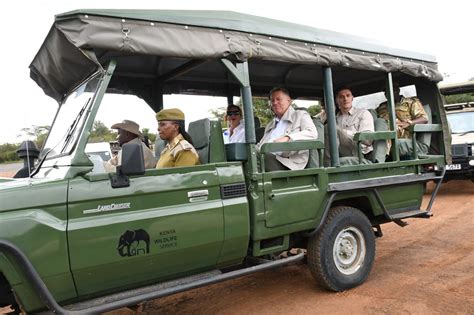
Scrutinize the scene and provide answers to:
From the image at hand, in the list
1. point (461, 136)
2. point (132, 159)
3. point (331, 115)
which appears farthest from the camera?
point (461, 136)

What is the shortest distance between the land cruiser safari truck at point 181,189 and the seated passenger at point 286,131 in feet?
0.50

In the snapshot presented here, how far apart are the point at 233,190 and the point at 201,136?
25.6 inches

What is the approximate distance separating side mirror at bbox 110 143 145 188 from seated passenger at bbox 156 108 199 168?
2.32 feet

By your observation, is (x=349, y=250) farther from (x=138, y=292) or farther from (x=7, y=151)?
(x=7, y=151)

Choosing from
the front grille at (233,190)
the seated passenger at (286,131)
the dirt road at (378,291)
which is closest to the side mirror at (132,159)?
the front grille at (233,190)

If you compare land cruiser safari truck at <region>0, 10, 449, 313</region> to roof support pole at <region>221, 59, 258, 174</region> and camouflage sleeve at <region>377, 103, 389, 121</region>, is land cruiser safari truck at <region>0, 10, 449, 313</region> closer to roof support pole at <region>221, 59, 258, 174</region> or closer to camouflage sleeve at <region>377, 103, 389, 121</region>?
roof support pole at <region>221, 59, 258, 174</region>

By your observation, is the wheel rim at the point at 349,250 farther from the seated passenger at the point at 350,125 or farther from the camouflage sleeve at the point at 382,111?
the camouflage sleeve at the point at 382,111

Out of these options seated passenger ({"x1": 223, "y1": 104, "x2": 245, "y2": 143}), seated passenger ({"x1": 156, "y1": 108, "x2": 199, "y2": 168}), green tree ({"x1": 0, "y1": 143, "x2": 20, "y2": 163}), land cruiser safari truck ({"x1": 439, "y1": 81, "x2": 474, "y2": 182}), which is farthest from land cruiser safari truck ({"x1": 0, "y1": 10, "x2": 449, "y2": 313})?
green tree ({"x1": 0, "y1": 143, "x2": 20, "y2": 163})

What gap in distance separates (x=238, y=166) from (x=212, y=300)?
159 centimetres

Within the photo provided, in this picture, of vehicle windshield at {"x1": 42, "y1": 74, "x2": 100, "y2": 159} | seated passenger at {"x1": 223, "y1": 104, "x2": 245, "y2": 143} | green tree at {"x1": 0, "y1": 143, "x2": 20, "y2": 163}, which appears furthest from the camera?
green tree at {"x1": 0, "y1": 143, "x2": 20, "y2": 163}

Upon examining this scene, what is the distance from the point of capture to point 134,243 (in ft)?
10.6

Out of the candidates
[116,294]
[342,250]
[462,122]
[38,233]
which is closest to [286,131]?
[342,250]

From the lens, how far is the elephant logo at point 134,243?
3.17 meters

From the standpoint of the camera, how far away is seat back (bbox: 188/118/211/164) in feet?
13.0
